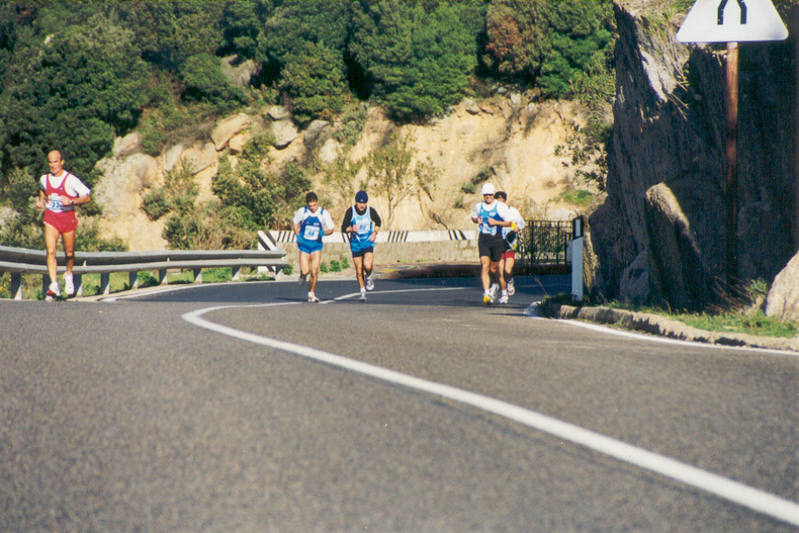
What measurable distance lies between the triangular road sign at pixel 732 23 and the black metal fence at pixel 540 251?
1858 centimetres

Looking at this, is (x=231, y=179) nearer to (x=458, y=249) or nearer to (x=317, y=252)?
(x=458, y=249)

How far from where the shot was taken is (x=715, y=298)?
27.9 ft

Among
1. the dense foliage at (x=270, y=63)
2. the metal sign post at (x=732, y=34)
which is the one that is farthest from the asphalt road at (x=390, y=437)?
the dense foliage at (x=270, y=63)

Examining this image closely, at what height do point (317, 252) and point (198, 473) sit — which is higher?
point (317, 252)

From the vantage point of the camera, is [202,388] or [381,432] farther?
[202,388]

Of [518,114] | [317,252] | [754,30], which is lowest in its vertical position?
[317,252]

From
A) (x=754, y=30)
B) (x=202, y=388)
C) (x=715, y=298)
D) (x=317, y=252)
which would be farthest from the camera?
(x=317, y=252)

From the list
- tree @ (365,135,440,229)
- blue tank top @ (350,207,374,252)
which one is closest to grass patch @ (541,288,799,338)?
blue tank top @ (350,207,374,252)

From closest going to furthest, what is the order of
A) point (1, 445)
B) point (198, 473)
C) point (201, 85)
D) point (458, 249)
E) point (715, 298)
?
point (198, 473), point (1, 445), point (715, 298), point (458, 249), point (201, 85)

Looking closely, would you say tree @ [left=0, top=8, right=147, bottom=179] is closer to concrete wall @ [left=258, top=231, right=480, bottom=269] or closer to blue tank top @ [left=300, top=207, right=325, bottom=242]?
concrete wall @ [left=258, top=231, right=480, bottom=269]

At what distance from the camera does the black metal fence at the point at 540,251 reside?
27312 millimetres

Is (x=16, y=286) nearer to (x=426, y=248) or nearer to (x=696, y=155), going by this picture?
(x=696, y=155)

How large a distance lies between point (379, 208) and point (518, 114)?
395 inches

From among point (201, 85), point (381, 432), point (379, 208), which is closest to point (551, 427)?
point (381, 432)
